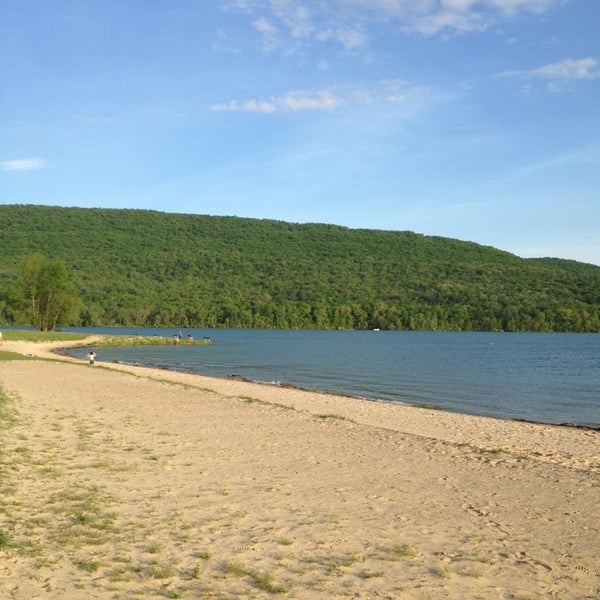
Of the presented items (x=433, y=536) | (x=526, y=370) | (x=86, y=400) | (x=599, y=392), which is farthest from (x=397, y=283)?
(x=433, y=536)

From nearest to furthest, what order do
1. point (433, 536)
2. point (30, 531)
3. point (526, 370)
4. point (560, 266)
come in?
point (30, 531)
point (433, 536)
point (526, 370)
point (560, 266)

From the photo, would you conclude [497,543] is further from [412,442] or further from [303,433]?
[303,433]

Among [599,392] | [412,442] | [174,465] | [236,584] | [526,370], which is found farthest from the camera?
[526,370]

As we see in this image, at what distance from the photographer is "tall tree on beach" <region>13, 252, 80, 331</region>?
69375 mm

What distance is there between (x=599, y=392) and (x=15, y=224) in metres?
131

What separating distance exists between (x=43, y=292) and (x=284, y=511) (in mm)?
68432

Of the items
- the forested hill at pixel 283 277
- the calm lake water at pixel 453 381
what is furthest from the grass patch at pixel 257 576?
the forested hill at pixel 283 277

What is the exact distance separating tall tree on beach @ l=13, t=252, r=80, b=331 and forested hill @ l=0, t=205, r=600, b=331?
36.6m

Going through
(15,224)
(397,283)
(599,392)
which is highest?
(15,224)

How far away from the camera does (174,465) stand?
33.1ft

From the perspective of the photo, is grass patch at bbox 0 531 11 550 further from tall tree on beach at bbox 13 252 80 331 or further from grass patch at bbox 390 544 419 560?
tall tree on beach at bbox 13 252 80 331

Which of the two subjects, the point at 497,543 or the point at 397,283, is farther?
the point at 397,283

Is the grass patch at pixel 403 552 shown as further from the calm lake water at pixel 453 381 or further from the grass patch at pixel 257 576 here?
the calm lake water at pixel 453 381

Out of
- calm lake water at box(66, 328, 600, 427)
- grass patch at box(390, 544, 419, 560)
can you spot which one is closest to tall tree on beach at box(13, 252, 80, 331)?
calm lake water at box(66, 328, 600, 427)
